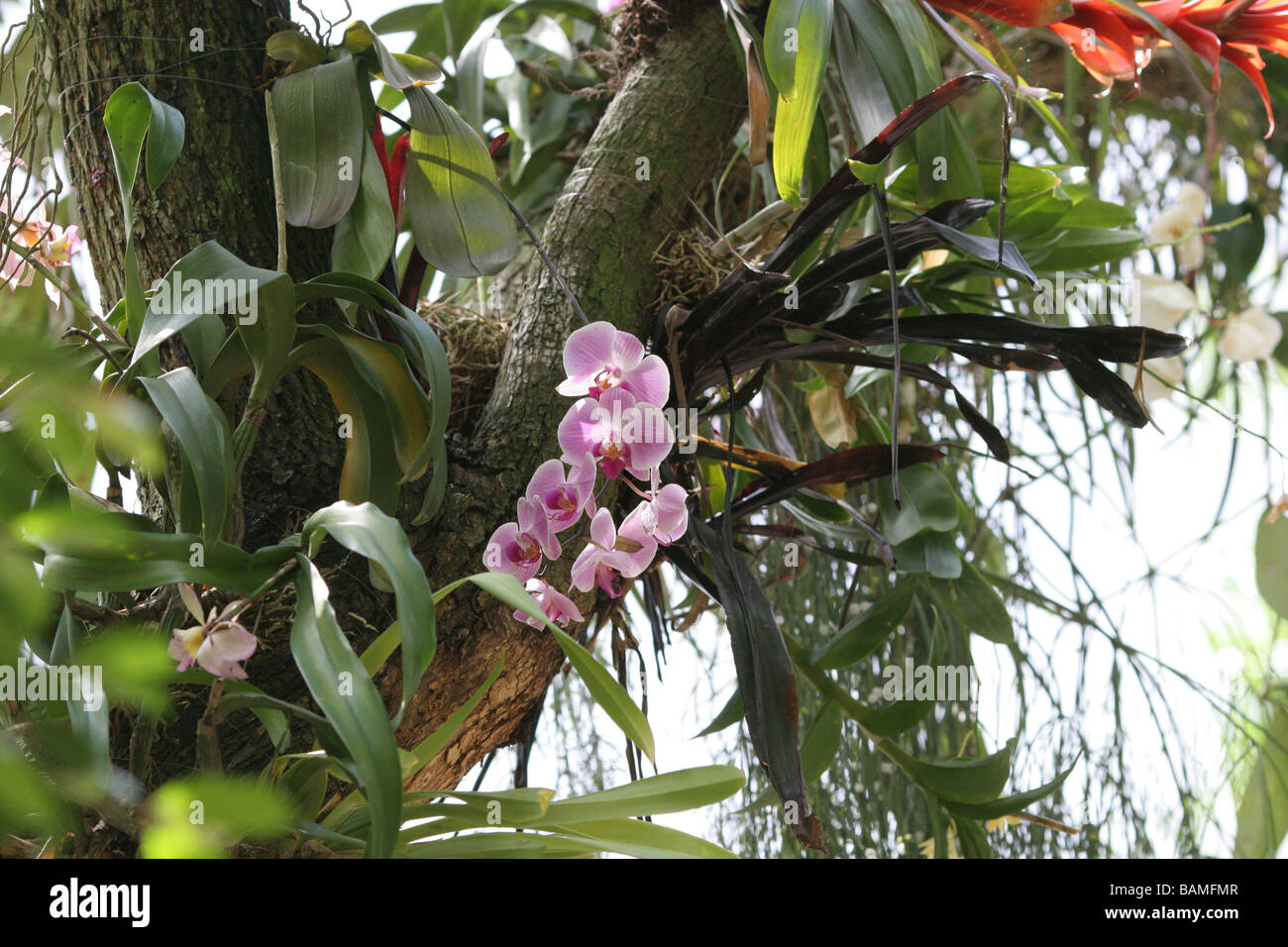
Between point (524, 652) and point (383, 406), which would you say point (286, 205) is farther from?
point (524, 652)

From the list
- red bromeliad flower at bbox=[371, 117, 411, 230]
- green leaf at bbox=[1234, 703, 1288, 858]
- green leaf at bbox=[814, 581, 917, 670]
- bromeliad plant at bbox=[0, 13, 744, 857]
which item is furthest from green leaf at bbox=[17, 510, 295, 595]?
green leaf at bbox=[1234, 703, 1288, 858]

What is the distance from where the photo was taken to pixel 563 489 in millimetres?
537

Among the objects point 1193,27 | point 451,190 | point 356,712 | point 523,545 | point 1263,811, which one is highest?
point 1193,27

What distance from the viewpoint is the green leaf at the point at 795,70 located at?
570 millimetres

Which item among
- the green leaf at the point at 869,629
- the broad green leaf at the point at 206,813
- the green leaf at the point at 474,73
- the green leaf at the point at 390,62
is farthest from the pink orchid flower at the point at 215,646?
the green leaf at the point at 474,73

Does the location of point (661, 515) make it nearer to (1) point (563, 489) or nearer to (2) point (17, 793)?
(1) point (563, 489)

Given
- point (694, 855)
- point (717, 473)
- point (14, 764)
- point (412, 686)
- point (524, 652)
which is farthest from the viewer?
point (717, 473)

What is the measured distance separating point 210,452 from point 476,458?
23 cm

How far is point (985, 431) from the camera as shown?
2.16 ft

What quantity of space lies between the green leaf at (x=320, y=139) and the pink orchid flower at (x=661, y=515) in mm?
245

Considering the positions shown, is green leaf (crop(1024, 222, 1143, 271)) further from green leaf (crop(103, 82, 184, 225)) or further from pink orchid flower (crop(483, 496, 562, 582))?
green leaf (crop(103, 82, 184, 225))

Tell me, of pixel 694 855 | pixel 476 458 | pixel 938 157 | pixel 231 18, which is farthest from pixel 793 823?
pixel 231 18

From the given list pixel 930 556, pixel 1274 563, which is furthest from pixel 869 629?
pixel 1274 563

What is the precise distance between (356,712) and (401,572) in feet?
0.18
